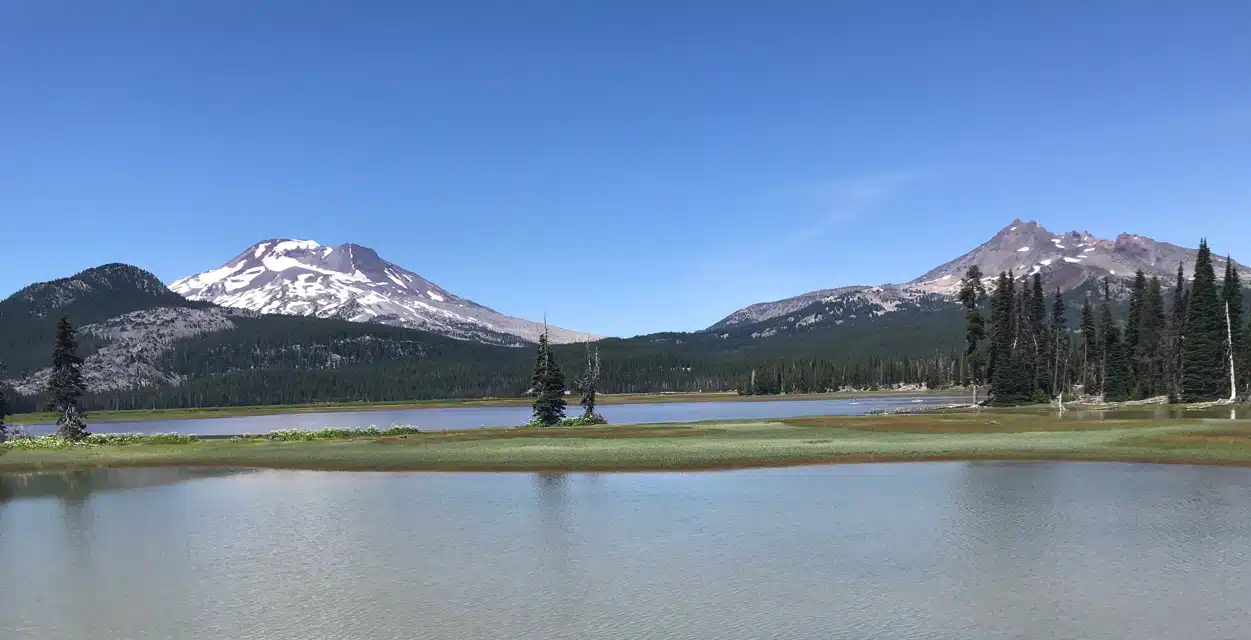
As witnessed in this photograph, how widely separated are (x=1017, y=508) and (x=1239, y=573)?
12495 millimetres

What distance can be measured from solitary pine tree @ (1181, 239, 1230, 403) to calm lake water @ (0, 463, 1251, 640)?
255ft

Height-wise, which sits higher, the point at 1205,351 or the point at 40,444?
the point at 1205,351

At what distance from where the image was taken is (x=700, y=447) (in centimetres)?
7050

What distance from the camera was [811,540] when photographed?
109 feet

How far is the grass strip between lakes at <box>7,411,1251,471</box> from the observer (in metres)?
60.7

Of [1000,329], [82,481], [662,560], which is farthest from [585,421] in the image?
[662,560]

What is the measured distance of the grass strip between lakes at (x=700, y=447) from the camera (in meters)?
60.7

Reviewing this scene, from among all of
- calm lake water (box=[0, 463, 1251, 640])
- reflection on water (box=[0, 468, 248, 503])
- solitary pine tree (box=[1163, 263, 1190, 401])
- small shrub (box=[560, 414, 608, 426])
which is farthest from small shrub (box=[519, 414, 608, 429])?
solitary pine tree (box=[1163, 263, 1190, 401])

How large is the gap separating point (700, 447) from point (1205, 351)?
83.2m

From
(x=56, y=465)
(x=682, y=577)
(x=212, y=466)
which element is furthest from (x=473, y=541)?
(x=56, y=465)

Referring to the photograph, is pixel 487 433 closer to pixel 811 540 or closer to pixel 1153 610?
pixel 811 540

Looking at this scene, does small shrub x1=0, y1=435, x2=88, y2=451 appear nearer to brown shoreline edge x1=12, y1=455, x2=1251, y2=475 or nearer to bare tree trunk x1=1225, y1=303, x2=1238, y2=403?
brown shoreline edge x1=12, y1=455, x2=1251, y2=475

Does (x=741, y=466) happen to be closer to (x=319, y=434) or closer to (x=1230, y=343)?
(x=319, y=434)

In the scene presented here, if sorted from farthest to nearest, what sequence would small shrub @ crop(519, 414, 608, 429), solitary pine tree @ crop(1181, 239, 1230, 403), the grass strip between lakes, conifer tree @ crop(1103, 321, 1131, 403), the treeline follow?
1. conifer tree @ crop(1103, 321, 1131, 403)
2. the treeline
3. solitary pine tree @ crop(1181, 239, 1230, 403)
4. small shrub @ crop(519, 414, 608, 429)
5. the grass strip between lakes
